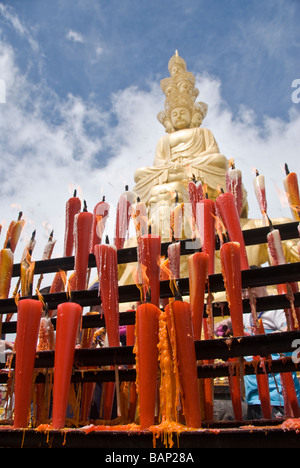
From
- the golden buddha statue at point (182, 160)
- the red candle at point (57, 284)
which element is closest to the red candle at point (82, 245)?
the red candle at point (57, 284)

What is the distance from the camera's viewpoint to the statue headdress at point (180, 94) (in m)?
9.55

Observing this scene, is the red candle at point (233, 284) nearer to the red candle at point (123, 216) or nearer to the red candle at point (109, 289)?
the red candle at point (109, 289)

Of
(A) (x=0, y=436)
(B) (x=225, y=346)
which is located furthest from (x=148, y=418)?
(A) (x=0, y=436)

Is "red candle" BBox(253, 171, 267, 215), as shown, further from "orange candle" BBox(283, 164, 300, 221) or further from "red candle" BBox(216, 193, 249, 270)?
"red candle" BBox(216, 193, 249, 270)

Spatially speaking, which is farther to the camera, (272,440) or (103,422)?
(103,422)

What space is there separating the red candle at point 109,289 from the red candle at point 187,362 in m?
0.34

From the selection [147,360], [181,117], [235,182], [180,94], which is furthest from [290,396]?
[180,94]

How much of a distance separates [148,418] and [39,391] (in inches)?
33.0

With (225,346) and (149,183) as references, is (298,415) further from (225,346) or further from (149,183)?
(149,183)

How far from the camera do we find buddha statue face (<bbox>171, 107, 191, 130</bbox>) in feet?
31.0

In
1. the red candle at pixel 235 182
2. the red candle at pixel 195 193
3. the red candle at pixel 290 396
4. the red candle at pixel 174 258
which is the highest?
the red candle at pixel 195 193

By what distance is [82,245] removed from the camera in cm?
199

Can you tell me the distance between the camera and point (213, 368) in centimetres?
159

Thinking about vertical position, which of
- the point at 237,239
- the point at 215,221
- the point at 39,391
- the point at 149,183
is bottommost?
the point at 39,391
